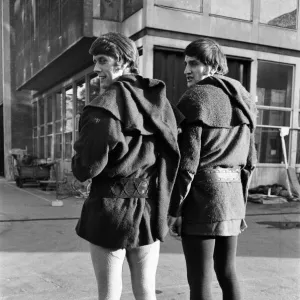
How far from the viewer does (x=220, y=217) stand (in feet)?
6.61

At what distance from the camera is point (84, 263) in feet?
13.6

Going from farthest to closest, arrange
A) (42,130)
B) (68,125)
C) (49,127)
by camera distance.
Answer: (42,130), (49,127), (68,125)

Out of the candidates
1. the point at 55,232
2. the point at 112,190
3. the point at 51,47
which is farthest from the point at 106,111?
the point at 51,47

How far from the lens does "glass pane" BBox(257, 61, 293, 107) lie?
11.1 m

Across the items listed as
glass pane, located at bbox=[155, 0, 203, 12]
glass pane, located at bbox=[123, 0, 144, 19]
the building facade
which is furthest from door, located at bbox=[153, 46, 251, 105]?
glass pane, located at bbox=[123, 0, 144, 19]

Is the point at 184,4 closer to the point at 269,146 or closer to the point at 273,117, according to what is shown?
the point at 273,117

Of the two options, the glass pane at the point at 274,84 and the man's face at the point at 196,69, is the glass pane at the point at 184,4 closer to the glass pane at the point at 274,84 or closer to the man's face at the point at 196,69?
the glass pane at the point at 274,84

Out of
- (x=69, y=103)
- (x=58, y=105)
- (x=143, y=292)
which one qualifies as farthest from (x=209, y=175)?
(x=58, y=105)

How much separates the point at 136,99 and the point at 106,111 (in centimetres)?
17

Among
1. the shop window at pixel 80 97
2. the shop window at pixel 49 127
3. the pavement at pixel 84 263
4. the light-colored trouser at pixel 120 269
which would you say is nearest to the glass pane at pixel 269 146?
the pavement at pixel 84 263

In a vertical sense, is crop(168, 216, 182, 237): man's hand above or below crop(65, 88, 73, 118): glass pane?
below

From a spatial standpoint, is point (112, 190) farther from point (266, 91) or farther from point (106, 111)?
point (266, 91)

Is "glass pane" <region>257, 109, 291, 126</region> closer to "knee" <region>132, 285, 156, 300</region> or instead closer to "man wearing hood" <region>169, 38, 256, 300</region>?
"man wearing hood" <region>169, 38, 256, 300</region>

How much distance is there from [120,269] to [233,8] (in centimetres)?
984
